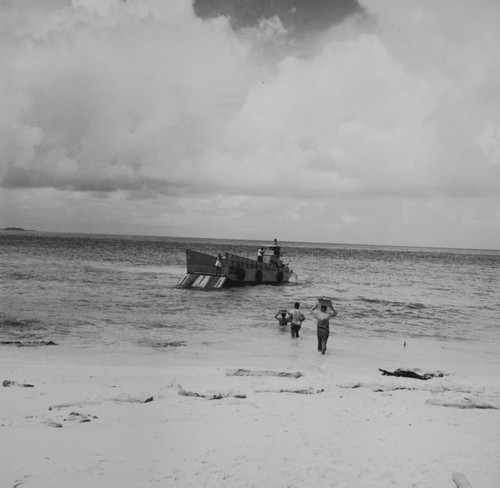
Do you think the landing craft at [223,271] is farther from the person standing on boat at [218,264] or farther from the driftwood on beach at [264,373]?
the driftwood on beach at [264,373]

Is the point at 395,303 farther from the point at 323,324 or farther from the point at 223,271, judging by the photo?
the point at 323,324

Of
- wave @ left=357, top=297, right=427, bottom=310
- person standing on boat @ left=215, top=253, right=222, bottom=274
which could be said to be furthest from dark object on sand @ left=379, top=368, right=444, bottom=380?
person standing on boat @ left=215, top=253, right=222, bottom=274

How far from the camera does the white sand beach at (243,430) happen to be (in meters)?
5.16

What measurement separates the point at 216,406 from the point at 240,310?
15.7 m

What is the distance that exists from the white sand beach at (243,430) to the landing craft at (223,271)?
22.1 meters

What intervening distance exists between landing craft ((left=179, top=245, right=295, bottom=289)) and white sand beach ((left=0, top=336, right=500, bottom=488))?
22098mm

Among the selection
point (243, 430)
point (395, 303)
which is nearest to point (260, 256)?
point (395, 303)

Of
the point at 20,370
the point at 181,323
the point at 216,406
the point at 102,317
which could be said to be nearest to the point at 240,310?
the point at 181,323

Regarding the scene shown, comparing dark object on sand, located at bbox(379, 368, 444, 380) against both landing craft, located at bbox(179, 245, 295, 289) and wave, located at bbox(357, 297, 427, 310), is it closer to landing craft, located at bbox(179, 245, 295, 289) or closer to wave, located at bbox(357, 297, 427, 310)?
wave, located at bbox(357, 297, 427, 310)

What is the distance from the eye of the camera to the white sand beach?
5.16 m

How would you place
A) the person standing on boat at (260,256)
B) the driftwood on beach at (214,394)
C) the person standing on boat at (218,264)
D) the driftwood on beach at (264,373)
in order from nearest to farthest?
the driftwood on beach at (214,394) → the driftwood on beach at (264,373) → the person standing on boat at (218,264) → the person standing on boat at (260,256)

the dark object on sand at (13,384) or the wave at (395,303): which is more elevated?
the dark object on sand at (13,384)

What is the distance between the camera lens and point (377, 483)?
5.09m

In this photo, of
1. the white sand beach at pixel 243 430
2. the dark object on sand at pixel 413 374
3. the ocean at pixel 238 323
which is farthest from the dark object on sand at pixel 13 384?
the dark object on sand at pixel 413 374
